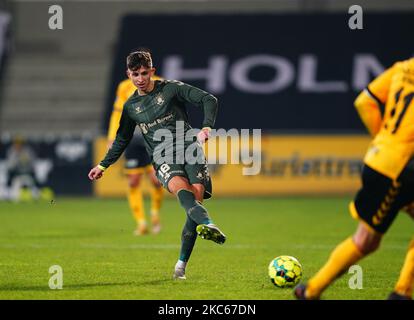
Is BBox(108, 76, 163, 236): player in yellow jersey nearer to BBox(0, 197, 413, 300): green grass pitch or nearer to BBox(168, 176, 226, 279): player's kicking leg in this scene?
BBox(0, 197, 413, 300): green grass pitch

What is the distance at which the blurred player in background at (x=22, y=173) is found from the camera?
2106cm

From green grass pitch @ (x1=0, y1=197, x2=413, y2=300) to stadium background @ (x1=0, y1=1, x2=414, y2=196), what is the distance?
2624 millimetres

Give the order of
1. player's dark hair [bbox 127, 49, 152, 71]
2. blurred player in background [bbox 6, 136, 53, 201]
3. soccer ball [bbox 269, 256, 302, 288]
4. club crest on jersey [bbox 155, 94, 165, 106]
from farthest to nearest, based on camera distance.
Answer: blurred player in background [bbox 6, 136, 53, 201]
club crest on jersey [bbox 155, 94, 165, 106]
player's dark hair [bbox 127, 49, 152, 71]
soccer ball [bbox 269, 256, 302, 288]

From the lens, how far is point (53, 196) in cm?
2172

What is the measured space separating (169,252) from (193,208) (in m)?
2.90

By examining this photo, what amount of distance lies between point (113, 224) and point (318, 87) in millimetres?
11212

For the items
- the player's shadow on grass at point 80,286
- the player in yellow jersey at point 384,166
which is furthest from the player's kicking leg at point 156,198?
the player in yellow jersey at point 384,166

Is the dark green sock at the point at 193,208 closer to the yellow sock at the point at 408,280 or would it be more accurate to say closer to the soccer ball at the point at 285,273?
the soccer ball at the point at 285,273

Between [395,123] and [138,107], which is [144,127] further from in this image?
[395,123]

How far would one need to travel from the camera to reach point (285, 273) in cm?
794

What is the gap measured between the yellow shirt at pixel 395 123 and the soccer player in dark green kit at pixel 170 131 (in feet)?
7.15

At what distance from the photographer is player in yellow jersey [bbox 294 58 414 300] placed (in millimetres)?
6246

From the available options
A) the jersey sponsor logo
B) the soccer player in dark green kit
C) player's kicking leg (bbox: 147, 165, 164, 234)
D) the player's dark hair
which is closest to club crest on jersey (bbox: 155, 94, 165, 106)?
the soccer player in dark green kit
